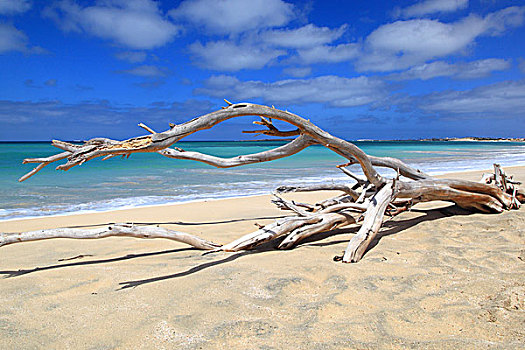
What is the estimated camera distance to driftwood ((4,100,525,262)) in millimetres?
2873

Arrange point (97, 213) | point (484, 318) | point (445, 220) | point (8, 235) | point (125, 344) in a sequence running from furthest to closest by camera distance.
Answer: point (97, 213), point (445, 220), point (8, 235), point (484, 318), point (125, 344)

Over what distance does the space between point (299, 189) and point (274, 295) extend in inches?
114

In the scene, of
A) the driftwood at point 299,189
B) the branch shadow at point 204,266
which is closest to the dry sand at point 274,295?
the branch shadow at point 204,266

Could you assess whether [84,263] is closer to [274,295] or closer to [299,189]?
[274,295]

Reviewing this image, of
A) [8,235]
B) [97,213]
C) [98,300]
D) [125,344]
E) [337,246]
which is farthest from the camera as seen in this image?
[97,213]

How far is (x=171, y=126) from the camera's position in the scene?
2.85m

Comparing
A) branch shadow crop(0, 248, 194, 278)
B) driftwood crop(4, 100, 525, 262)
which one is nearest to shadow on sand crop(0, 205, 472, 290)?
branch shadow crop(0, 248, 194, 278)

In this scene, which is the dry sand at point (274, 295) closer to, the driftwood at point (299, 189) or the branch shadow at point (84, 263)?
the branch shadow at point (84, 263)

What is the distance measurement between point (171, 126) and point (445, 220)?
389 cm

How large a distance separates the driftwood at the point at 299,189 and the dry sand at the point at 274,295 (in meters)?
0.22

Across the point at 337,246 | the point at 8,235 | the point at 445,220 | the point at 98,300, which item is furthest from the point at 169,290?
the point at 445,220

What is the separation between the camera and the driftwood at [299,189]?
9.43ft

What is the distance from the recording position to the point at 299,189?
5375 millimetres

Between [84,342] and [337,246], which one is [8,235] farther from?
[337,246]
